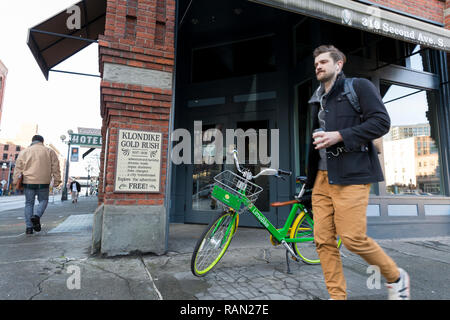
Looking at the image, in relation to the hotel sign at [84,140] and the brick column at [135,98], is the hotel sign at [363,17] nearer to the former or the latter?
the brick column at [135,98]

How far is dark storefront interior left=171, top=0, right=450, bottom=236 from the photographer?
5578 mm

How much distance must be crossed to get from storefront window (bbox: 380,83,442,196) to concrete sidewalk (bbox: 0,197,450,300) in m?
2.11

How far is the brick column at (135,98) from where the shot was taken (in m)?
3.51

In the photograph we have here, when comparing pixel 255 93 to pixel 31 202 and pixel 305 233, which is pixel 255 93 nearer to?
pixel 305 233

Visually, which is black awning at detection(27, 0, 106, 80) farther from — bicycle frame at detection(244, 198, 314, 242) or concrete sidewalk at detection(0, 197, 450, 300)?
bicycle frame at detection(244, 198, 314, 242)

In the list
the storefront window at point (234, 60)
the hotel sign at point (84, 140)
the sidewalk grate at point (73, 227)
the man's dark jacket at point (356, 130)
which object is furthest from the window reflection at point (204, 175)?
the hotel sign at point (84, 140)

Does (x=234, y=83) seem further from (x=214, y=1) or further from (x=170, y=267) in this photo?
(x=170, y=267)

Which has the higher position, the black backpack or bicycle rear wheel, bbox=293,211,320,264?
the black backpack

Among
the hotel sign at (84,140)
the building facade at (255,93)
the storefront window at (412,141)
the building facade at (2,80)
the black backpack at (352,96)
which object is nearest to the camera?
the black backpack at (352,96)

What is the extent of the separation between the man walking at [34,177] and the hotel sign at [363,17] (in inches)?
191

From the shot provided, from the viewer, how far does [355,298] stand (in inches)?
93.6

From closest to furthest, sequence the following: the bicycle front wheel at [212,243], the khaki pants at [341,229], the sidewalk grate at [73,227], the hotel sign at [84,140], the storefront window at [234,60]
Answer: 1. the khaki pants at [341,229]
2. the bicycle front wheel at [212,243]
3. the sidewalk grate at [73,227]
4. the storefront window at [234,60]
5. the hotel sign at [84,140]

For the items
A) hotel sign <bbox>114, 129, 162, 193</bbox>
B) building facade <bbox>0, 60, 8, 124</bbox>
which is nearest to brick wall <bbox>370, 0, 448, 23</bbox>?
hotel sign <bbox>114, 129, 162, 193</bbox>

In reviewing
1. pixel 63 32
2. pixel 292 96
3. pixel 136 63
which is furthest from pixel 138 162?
pixel 63 32
